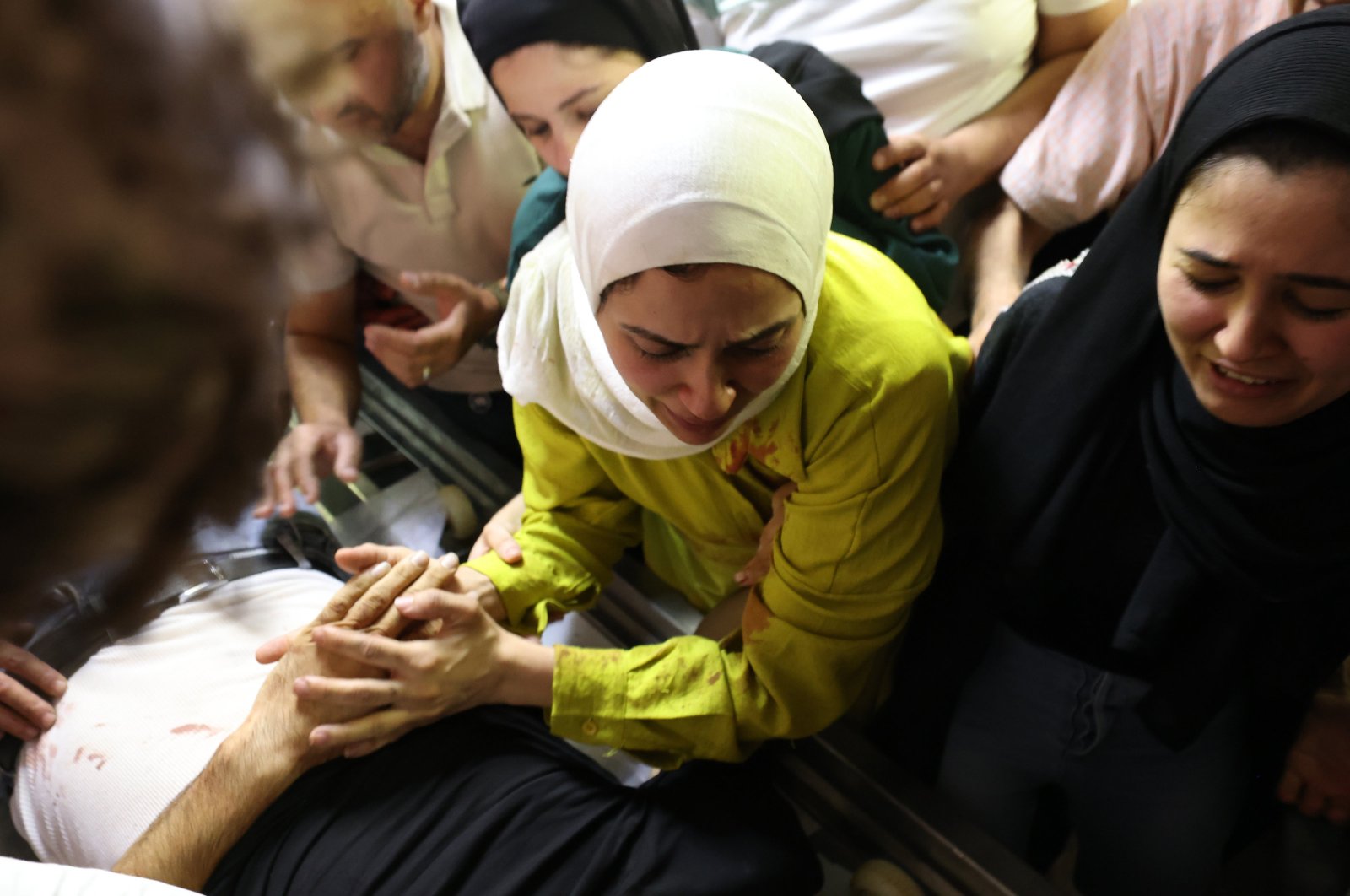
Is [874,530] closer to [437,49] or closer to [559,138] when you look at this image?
[559,138]

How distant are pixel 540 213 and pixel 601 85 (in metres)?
0.19

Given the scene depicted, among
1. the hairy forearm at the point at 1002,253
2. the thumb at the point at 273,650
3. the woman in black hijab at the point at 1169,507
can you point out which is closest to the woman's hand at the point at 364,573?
the thumb at the point at 273,650

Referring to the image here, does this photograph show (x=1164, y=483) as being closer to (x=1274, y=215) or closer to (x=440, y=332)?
(x=1274, y=215)

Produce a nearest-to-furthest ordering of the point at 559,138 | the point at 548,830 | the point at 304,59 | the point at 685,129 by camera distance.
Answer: the point at 304,59, the point at 685,129, the point at 548,830, the point at 559,138

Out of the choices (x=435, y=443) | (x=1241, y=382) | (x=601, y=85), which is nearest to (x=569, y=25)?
(x=601, y=85)

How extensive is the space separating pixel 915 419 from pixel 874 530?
13cm

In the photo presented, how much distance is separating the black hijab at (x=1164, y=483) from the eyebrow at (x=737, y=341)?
1.15 feet

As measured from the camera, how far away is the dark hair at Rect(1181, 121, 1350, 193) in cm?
74

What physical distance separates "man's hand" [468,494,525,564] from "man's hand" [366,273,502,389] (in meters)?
0.29

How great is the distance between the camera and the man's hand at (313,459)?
4.96ft

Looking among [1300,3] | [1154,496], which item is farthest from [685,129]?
[1300,3]

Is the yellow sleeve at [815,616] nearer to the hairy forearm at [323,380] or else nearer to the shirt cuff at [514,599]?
the shirt cuff at [514,599]

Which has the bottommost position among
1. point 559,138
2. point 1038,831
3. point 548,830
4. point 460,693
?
point 1038,831

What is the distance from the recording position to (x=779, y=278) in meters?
0.85
